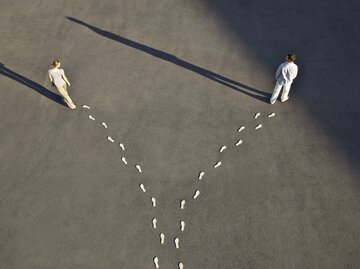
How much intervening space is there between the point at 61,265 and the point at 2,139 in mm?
4508

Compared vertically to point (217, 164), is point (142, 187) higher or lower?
lower

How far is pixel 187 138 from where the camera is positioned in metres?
10.7

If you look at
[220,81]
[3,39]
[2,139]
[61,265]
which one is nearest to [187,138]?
[220,81]

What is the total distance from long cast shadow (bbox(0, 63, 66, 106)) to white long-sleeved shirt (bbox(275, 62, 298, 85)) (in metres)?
6.72

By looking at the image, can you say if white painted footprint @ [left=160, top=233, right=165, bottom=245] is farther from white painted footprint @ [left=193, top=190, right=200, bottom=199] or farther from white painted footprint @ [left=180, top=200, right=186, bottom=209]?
white painted footprint @ [left=193, top=190, right=200, bottom=199]

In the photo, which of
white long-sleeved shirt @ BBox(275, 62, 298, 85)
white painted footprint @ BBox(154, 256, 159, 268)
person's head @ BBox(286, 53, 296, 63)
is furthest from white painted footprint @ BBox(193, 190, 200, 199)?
person's head @ BBox(286, 53, 296, 63)

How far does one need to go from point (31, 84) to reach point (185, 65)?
5202mm

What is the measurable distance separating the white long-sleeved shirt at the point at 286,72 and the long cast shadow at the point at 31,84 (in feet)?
22.0

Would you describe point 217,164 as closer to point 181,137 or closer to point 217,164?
point 217,164

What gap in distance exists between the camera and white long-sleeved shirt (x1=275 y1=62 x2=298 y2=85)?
990 centimetres

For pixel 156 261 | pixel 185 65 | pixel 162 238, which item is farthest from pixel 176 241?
pixel 185 65

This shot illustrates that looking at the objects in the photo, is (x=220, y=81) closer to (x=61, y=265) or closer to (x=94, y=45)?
(x=94, y=45)

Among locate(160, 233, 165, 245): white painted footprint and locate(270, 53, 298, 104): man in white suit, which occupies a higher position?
locate(270, 53, 298, 104): man in white suit

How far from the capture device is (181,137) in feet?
35.1
